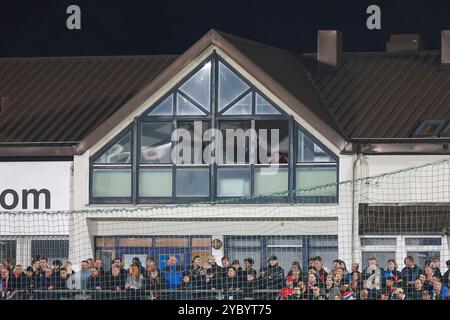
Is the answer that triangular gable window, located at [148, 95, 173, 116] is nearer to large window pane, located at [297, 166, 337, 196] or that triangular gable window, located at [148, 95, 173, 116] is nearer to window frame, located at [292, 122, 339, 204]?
window frame, located at [292, 122, 339, 204]

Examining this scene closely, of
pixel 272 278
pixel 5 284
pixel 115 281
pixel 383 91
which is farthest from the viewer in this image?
pixel 383 91

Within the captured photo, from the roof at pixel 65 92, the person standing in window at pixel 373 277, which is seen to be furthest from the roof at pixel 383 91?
the person standing in window at pixel 373 277

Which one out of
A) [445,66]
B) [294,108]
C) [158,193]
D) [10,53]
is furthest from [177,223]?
[10,53]

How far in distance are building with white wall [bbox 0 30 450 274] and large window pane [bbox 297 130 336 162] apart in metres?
0.02

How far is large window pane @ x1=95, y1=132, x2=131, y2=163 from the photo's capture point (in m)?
37.8

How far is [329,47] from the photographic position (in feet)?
138

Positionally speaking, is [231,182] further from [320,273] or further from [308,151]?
[320,273]

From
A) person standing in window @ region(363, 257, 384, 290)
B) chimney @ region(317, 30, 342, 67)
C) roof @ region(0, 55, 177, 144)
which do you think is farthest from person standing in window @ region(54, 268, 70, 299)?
chimney @ region(317, 30, 342, 67)

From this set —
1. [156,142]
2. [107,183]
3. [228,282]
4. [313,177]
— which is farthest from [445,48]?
[228,282]

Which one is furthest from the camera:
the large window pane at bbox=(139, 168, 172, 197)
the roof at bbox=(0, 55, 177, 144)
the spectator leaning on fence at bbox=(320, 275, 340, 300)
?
the roof at bbox=(0, 55, 177, 144)

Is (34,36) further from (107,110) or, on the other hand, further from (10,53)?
(107,110)

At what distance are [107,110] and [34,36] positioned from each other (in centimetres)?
816

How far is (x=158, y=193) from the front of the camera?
37812mm

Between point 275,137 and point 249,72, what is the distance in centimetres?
150
